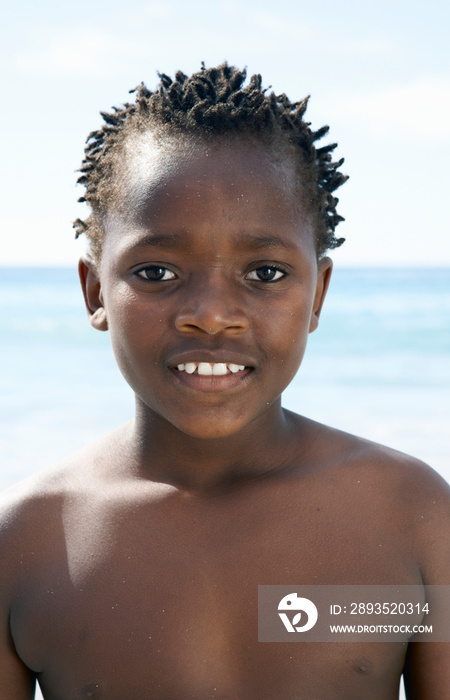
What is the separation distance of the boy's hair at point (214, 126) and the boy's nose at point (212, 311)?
35 cm

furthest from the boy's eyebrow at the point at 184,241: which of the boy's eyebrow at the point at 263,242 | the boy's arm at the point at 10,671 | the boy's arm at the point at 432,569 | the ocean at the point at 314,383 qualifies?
the ocean at the point at 314,383

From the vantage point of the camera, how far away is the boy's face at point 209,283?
1.84 m

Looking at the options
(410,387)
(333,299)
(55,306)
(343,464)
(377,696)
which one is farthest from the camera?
(333,299)

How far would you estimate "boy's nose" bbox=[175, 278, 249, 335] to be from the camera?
180cm

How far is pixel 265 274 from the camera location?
76.0 inches

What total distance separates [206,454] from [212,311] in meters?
0.45

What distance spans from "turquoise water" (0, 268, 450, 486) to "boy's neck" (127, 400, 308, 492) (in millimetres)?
3879

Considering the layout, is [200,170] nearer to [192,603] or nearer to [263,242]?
[263,242]

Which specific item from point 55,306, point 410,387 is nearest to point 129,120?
point 410,387

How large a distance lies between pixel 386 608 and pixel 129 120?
132 centimetres

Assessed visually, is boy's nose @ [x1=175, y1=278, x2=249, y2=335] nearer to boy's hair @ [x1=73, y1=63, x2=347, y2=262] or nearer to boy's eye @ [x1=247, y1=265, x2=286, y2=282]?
boy's eye @ [x1=247, y1=265, x2=286, y2=282]

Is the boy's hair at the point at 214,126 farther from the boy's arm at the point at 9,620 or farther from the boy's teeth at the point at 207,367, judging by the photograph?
the boy's arm at the point at 9,620

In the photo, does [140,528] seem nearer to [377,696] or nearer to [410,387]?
[377,696]

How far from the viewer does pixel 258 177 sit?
6.24 feet
